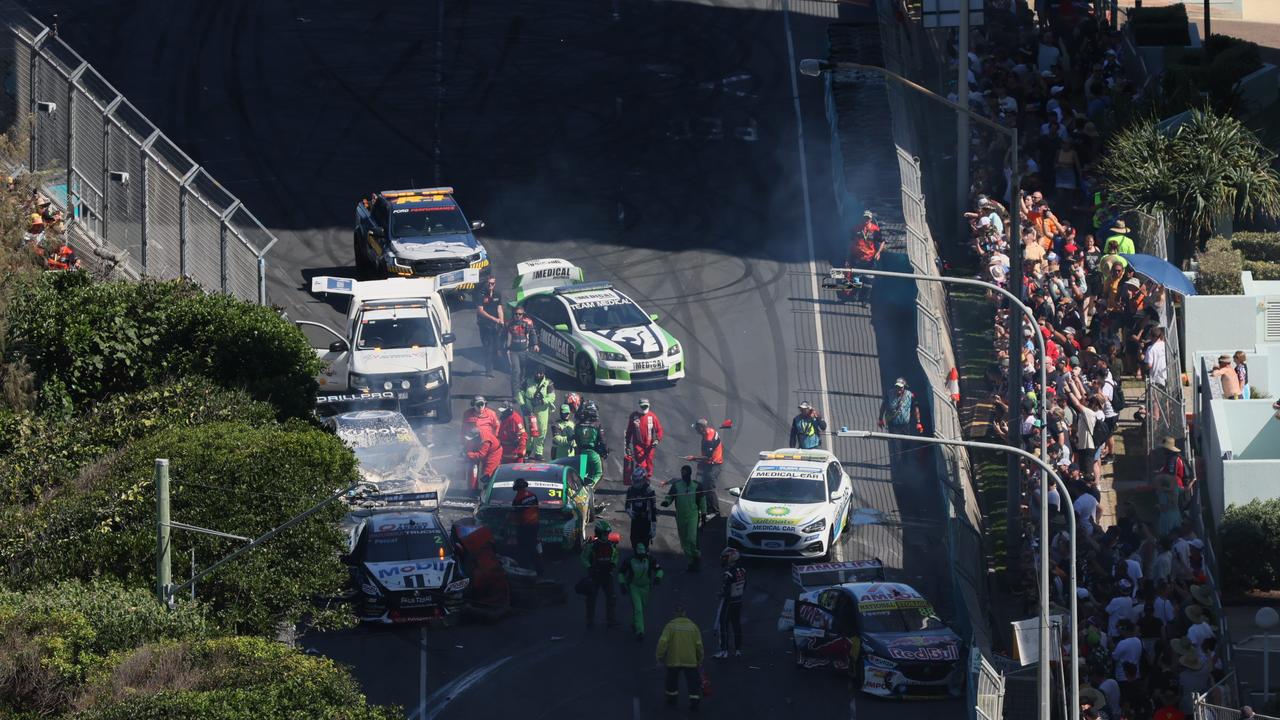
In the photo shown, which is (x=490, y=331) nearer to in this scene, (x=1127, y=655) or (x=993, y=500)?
(x=993, y=500)

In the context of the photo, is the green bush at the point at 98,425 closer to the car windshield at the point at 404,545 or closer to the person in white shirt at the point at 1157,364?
the car windshield at the point at 404,545

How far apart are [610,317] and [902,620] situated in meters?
12.5

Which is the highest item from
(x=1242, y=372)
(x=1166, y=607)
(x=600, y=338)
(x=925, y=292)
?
(x=925, y=292)

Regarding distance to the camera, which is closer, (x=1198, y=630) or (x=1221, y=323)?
(x=1198, y=630)

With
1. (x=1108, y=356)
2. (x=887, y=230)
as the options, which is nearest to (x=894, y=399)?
(x=1108, y=356)

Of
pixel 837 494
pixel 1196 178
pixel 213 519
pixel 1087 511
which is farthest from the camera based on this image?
pixel 1196 178

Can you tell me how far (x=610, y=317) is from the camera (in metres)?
40.0

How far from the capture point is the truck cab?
3797cm

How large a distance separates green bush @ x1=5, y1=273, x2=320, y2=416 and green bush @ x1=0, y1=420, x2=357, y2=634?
10.3ft

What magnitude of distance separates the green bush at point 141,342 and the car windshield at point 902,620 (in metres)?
10.1

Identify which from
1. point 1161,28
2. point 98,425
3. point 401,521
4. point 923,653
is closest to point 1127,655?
point 923,653

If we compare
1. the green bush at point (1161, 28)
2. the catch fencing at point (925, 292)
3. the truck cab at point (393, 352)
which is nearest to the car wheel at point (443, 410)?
the truck cab at point (393, 352)

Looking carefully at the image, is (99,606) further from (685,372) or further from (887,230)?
(887,230)

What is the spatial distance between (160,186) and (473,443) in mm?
8503
